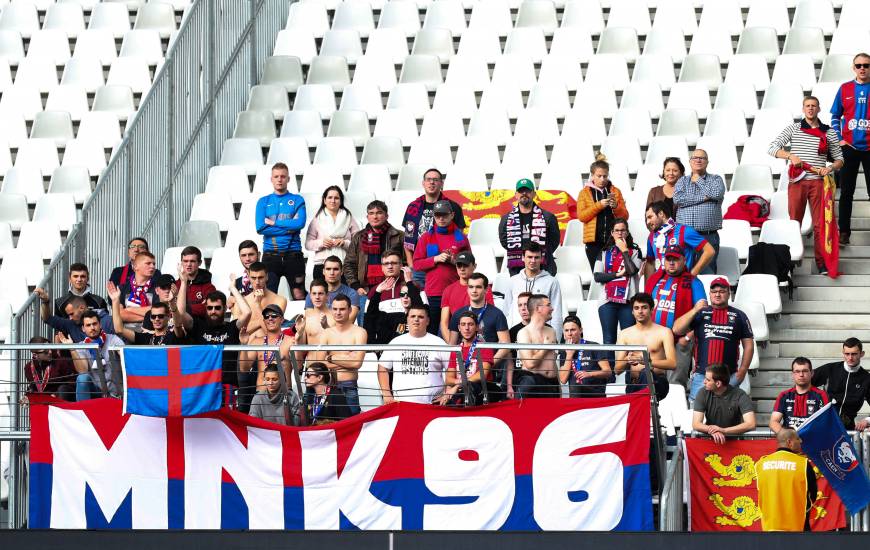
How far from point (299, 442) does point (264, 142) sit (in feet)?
21.4

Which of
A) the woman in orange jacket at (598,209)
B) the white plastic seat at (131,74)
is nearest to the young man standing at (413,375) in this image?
the woman in orange jacket at (598,209)

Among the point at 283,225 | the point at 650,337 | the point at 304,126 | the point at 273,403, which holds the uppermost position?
the point at 304,126

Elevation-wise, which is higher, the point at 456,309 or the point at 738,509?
the point at 456,309

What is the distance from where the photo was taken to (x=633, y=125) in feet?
53.1

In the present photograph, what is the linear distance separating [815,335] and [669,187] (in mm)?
1673

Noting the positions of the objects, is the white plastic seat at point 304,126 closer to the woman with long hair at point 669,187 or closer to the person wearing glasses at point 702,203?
the woman with long hair at point 669,187

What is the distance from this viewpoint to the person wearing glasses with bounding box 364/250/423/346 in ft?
42.0

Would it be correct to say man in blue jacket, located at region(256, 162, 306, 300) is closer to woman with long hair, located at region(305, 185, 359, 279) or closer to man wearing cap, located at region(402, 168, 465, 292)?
woman with long hair, located at region(305, 185, 359, 279)

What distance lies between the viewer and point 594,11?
17703 millimetres

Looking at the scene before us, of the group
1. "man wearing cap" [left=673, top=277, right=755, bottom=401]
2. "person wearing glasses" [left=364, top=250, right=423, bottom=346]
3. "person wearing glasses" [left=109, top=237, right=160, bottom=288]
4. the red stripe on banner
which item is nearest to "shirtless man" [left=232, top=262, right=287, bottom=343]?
"person wearing glasses" [left=364, top=250, right=423, bottom=346]

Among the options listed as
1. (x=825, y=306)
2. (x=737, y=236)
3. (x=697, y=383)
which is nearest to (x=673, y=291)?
(x=697, y=383)

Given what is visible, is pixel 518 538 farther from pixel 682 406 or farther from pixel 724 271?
pixel 724 271

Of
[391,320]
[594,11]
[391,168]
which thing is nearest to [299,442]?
[391,320]

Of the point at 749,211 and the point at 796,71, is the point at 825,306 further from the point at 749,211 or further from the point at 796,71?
the point at 796,71
